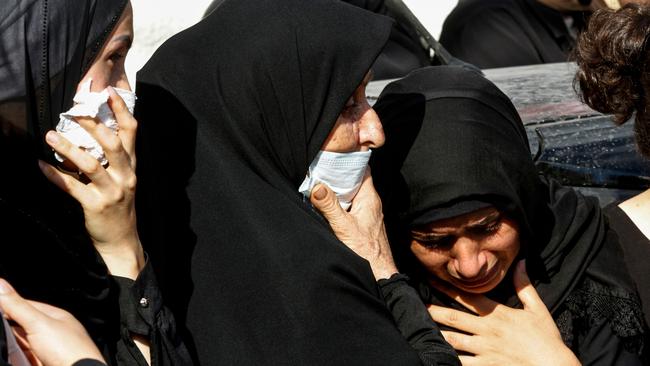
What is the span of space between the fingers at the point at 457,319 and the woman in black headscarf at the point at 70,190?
91 cm

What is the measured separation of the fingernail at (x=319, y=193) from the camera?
2738mm

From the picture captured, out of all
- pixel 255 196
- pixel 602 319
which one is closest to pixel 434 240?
pixel 602 319

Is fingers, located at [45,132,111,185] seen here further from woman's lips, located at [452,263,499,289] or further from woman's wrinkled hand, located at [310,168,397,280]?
woman's lips, located at [452,263,499,289]

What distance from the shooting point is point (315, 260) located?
258cm

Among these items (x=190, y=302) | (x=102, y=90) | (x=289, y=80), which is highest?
(x=102, y=90)

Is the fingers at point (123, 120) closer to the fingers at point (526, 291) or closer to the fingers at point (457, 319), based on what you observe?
the fingers at point (457, 319)

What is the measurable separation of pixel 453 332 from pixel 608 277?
466 mm

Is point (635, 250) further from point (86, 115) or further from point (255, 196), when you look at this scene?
point (86, 115)

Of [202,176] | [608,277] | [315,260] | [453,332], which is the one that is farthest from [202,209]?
[608,277]

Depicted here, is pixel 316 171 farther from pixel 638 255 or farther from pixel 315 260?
pixel 638 255

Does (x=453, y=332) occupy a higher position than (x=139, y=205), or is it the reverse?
(x=139, y=205)

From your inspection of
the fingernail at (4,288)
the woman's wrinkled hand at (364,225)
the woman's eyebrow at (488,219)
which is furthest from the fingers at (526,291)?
the fingernail at (4,288)

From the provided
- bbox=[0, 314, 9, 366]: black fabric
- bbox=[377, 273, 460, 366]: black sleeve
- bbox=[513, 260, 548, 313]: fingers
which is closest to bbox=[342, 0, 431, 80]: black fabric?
bbox=[513, 260, 548, 313]: fingers

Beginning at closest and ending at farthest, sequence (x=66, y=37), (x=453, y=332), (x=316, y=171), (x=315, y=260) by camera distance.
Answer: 1. (x=66, y=37)
2. (x=315, y=260)
3. (x=316, y=171)
4. (x=453, y=332)
